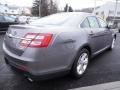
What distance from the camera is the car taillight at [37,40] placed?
2609 mm

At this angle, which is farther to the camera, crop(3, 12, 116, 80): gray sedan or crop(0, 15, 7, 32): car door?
crop(0, 15, 7, 32): car door

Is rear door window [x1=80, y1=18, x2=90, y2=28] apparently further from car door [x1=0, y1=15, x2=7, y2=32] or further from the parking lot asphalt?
car door [x1=0, y1=15, x2=7, y2=32]

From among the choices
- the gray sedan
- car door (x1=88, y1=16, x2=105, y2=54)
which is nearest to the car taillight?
the gray sedan

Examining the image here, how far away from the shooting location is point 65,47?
Answer: 295 cm

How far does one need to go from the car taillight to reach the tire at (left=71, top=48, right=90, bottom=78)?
933 millimetres

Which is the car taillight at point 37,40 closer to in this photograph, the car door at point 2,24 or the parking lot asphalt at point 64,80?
the parking lot asphalt at point 64,80

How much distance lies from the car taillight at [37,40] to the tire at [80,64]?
0.93 meters

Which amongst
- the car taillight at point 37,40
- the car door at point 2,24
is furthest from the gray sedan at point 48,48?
the car door at point 2,24

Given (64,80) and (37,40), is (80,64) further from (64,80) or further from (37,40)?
(37,40)

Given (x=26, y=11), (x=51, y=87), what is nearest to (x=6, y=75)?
(x=51, y=87)

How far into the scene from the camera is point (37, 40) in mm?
2631

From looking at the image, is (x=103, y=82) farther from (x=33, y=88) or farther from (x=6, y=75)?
(x=6, y=75)

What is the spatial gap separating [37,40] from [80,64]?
55.7 inches

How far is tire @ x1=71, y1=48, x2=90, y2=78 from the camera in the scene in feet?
10.9
